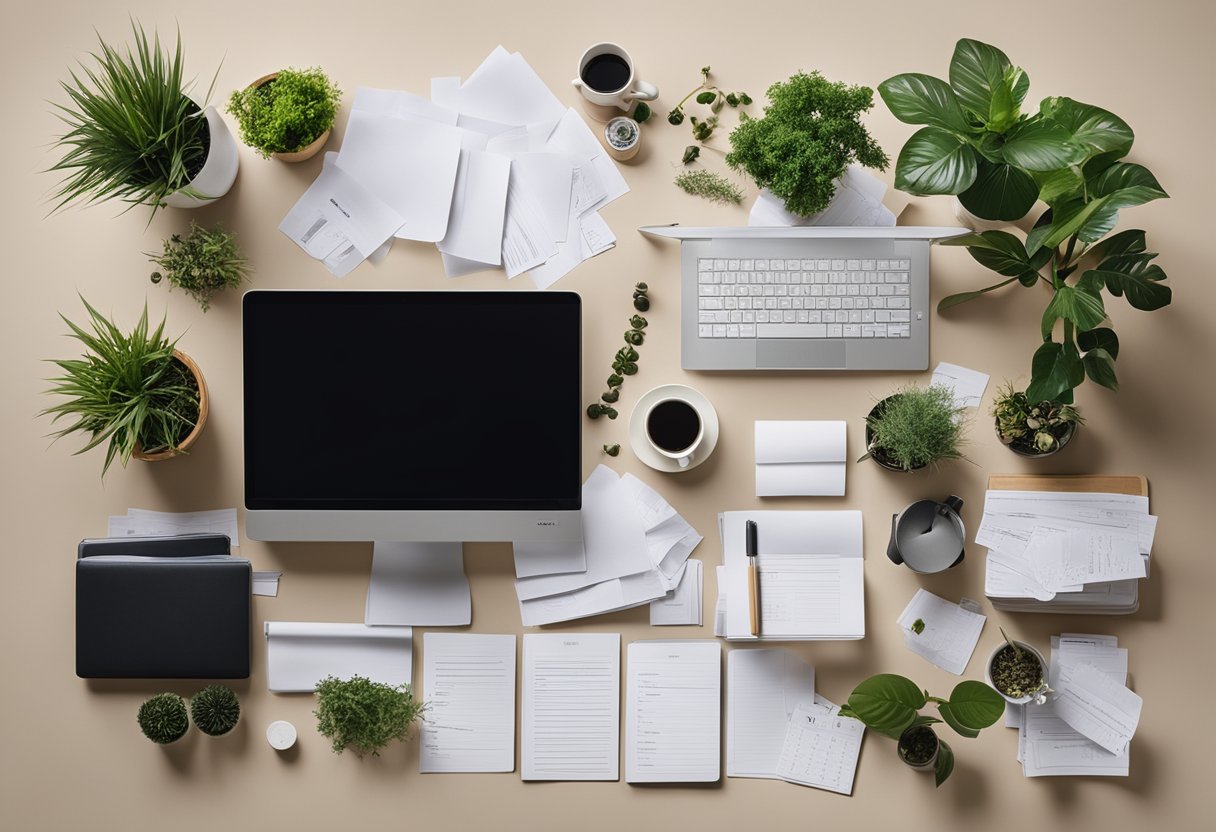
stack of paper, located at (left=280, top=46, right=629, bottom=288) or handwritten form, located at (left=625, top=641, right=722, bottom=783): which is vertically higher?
stack of paper, located at (left=280, top=46, right=629, bottom=288)

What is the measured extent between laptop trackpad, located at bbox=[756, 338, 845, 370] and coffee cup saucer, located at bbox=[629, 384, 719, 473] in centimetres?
14

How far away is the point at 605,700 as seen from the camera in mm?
1625

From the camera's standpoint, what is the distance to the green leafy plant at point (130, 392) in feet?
4.91

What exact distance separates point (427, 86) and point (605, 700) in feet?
4.19

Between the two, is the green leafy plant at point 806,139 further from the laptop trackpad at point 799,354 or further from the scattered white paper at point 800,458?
the scattered white paper at point 800,458

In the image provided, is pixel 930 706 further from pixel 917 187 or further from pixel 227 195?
pixel 227 195

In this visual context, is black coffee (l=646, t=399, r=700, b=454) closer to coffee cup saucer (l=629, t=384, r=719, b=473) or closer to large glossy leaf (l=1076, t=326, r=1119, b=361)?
coffee cup saucer (l=629, t=384, r=719, b=473)

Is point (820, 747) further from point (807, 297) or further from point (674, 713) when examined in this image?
point (807, 297)

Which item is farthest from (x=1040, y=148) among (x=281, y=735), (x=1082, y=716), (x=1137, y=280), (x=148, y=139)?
(x=281, y=735)

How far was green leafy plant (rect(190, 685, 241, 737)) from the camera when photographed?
5.19 ft

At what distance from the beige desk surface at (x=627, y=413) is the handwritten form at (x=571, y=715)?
1.9 inches

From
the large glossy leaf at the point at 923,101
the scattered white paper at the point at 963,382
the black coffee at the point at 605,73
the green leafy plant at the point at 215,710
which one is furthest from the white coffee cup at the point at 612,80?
the green leafy plant at the point at 215,710

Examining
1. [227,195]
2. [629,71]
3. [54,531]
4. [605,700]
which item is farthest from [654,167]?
[54,531]

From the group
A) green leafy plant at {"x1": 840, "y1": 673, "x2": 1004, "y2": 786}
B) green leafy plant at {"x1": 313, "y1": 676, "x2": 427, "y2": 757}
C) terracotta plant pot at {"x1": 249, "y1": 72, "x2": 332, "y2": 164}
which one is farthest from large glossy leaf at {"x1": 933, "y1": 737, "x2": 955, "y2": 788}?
terracotta plant pot at {"x1": 249, "y1": 72, "x2": 332, "y2": 164}
